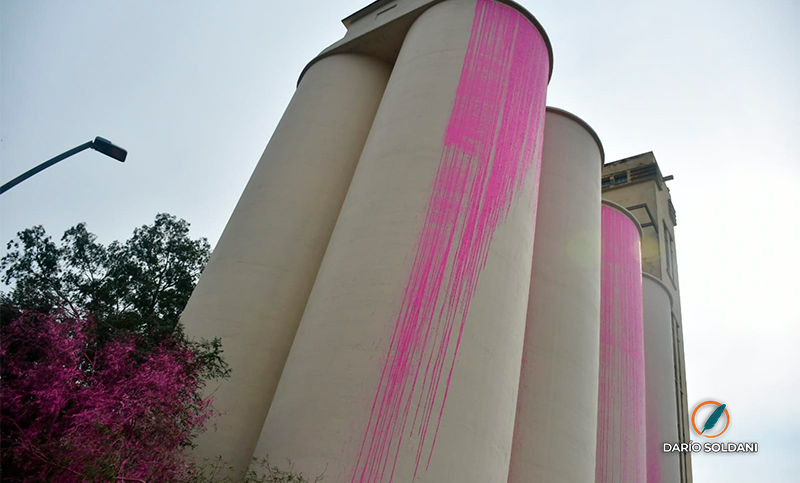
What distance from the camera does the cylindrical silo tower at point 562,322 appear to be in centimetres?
1614

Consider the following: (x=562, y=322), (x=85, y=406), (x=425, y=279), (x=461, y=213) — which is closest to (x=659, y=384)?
(x=562, y=322)

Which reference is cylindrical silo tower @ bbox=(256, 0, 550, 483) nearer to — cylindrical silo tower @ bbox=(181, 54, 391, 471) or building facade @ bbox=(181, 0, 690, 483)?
building facade @ bbox=(181, 0, 690, 483)

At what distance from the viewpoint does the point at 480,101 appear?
52.1ft

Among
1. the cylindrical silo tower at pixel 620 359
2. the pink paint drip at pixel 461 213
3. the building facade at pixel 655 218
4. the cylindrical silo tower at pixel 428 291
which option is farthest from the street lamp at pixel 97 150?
the building facade at pixel 655 218

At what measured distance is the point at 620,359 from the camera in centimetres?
2206

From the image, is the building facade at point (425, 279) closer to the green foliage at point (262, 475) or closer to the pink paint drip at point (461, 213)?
the pink paint drip at point (461, 213)

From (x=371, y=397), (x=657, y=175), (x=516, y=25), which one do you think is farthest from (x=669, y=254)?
(x=371, y=397)

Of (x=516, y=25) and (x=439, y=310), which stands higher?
(x=516, y=25)

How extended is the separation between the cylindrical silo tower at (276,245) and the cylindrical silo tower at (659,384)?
18975 millimetres

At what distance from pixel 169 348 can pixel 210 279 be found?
5.39 metres

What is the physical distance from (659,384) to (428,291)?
68.2 feet

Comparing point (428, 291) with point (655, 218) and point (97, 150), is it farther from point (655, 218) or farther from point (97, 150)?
point (655, 218)

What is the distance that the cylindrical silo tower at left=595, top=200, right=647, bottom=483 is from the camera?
20.2 m

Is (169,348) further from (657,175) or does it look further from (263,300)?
(657,175)
